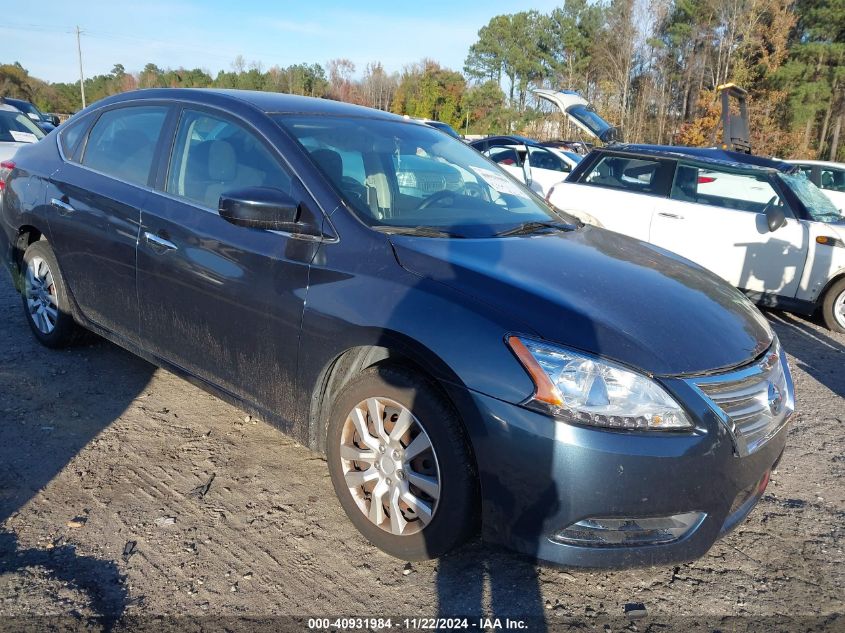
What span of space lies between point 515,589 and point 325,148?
210 cm

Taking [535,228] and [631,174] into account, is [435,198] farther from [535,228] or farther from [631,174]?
[631,174]

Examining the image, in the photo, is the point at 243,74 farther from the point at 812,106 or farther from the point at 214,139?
the point at 214,139

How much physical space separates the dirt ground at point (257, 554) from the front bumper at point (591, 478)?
0.21 meters

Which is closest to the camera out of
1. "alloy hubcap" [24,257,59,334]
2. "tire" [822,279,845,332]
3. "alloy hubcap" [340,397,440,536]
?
"alloy hubcap" [340,397,440,536]

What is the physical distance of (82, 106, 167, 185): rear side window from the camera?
3.68m

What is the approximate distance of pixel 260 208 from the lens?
280cm

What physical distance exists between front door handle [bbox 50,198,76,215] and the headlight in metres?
3.09

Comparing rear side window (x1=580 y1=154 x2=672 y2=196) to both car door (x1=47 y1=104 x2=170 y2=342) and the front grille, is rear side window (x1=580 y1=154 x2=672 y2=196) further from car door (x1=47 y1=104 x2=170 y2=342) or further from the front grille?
car door (x1=47 y1=104 x2=170 y2=342)

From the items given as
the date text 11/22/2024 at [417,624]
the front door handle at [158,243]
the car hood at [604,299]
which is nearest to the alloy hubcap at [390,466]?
the date text 11/22/2024 at [417,624]

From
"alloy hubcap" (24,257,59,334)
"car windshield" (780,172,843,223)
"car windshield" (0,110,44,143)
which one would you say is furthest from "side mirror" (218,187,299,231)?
"car windshield" (0,110,44,143)

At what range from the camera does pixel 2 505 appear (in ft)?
9.37

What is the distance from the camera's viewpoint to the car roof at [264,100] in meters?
3.42

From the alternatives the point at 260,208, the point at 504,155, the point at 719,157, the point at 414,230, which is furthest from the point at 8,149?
the point at 504,155

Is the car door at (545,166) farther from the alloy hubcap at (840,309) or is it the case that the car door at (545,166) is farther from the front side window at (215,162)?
the front side window at (215,162)
